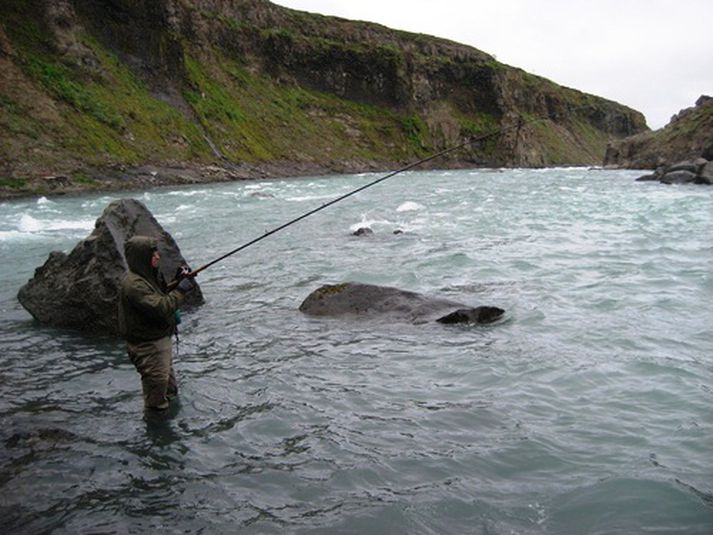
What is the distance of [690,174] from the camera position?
1455 inches

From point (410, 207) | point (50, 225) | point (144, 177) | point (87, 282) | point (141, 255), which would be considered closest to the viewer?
point (141, 255)

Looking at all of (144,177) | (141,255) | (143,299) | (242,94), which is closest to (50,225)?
(141,255)

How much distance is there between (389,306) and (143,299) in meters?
4.75

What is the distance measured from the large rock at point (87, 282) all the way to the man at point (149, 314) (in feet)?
9.85

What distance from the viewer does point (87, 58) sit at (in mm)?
47469

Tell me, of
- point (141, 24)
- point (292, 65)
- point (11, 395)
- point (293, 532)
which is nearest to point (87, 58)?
point (141, 24)

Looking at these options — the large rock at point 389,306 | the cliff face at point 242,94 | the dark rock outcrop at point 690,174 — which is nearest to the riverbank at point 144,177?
the cliff face at point 242,94

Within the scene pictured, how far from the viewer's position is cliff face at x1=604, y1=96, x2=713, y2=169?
158 feet

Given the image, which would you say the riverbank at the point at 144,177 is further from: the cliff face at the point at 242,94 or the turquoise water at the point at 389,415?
the turquoise water at the point at 389,415

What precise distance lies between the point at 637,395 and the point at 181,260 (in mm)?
7378

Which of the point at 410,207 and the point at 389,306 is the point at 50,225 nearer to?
the point at 410,207

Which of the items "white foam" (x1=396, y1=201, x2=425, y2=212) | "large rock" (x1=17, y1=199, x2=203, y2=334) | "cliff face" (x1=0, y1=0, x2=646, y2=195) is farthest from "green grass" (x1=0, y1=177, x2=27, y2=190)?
"large rock" (x1=17, y1=199, x2=203, y2=334)

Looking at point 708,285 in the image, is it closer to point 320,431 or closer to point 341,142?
point 320,431

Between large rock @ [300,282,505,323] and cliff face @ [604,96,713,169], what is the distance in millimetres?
42793
